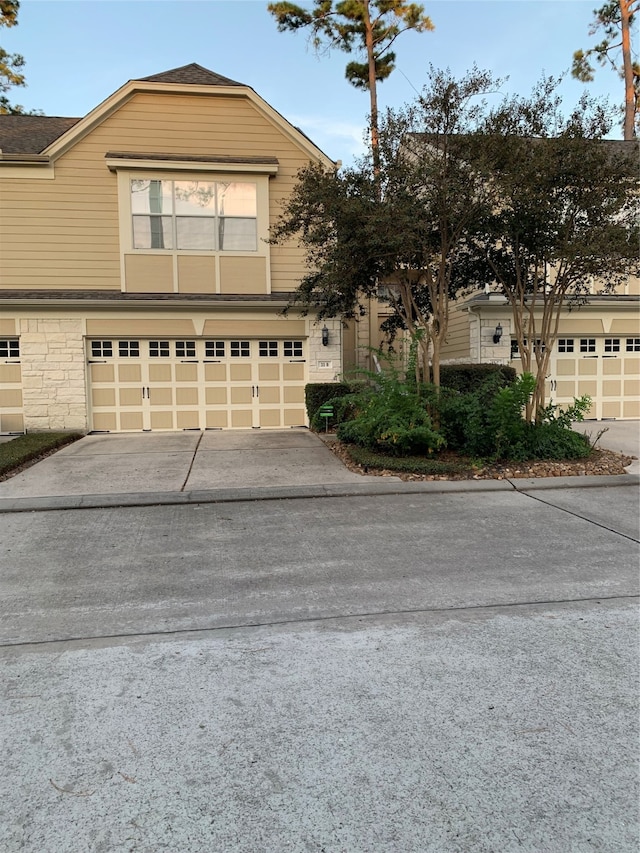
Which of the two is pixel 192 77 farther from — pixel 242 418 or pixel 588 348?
pixel 588 348

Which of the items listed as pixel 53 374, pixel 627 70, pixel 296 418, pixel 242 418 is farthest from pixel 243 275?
pixel 627 70

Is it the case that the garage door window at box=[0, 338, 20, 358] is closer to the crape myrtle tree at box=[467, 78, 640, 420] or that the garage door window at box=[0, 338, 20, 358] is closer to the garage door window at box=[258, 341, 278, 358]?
the garage door window at box=[258, 341, 278, 358]

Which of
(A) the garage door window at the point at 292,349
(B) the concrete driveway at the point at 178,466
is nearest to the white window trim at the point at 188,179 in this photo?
(A) the garage door window at the point at 292,349

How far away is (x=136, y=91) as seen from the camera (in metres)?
12.2

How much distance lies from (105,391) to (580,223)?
964cm

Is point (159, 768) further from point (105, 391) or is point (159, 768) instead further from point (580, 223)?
point (105, 391)

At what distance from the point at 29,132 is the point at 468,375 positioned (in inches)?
474

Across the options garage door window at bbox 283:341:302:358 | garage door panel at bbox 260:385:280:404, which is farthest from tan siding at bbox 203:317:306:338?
garage door panel at bbox 260:385:280:404

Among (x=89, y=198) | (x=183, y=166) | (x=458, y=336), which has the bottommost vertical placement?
(x=458, y=336)

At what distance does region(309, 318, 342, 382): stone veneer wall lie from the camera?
12641mm

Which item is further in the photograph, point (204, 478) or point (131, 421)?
Answer: point (131, 421)

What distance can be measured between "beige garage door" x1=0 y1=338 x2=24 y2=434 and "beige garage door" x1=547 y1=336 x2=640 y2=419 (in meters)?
12.0

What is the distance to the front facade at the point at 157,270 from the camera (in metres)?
12.0

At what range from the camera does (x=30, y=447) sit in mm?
9539
